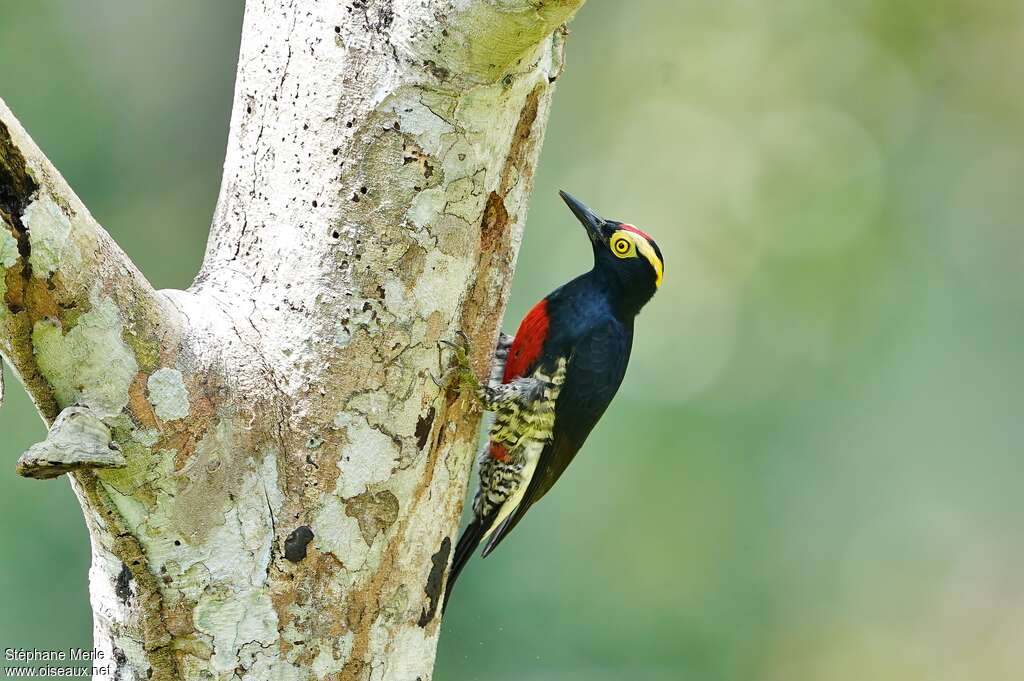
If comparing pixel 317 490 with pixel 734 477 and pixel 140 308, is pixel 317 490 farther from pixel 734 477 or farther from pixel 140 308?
pixel 734 477

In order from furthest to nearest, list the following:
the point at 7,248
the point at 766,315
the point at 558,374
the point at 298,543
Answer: the point at 766,315 → the point at 558,374 → the point at 298,543 → the point at 7,248

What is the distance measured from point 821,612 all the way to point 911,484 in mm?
1242

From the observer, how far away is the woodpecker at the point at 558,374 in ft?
12.1

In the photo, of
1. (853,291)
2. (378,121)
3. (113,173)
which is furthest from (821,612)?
(378,121)

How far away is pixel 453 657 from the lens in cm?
728

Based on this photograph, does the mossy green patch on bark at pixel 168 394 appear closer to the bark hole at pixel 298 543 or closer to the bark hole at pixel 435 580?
the bark hole at pixel 298 543

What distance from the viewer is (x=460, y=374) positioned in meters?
2.72

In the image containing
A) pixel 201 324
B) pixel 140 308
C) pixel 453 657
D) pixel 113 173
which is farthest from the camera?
pixel 113 173

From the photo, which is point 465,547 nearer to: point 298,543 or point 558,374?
point 558,374

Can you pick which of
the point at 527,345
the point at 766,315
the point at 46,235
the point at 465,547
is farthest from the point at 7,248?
the point at 766,315

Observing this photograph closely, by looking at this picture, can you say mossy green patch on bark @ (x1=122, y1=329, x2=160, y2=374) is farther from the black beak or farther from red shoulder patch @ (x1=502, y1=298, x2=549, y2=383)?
the black beak

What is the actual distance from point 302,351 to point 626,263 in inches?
75.0

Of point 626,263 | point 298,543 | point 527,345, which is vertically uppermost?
point 626,263

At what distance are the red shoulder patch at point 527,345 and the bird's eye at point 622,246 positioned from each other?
0.40 meters
